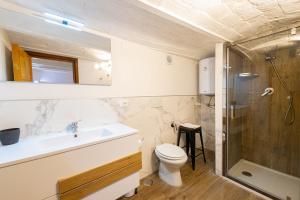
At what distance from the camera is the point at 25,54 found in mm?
1246

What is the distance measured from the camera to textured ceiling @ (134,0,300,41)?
1161mm

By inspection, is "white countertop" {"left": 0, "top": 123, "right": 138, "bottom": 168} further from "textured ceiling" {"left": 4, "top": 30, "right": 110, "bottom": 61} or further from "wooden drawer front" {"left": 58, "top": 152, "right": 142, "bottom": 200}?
"textured ceiling" {"left": 4, "top": 30, "right": 110, "bottom": 61}

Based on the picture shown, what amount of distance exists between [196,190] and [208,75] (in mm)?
1810

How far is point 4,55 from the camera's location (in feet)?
3.76

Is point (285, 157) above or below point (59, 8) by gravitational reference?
below

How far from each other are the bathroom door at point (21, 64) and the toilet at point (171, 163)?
5.40 ft

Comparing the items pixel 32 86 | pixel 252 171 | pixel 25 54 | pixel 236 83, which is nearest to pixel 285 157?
→ pixel 252 171

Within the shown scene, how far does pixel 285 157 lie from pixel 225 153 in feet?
2.72

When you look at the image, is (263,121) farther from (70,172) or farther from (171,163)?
(70,172)

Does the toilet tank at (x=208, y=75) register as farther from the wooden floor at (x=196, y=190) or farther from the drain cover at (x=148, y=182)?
the drain cover at (x=148, y=182)

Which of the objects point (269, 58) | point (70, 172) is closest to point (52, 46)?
point (70, 172)

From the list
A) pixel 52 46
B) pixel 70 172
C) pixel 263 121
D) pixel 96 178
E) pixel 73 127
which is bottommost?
pixel 96 178

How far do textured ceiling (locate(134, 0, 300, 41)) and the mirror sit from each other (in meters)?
0.82

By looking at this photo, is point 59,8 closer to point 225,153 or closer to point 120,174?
point 120,174
